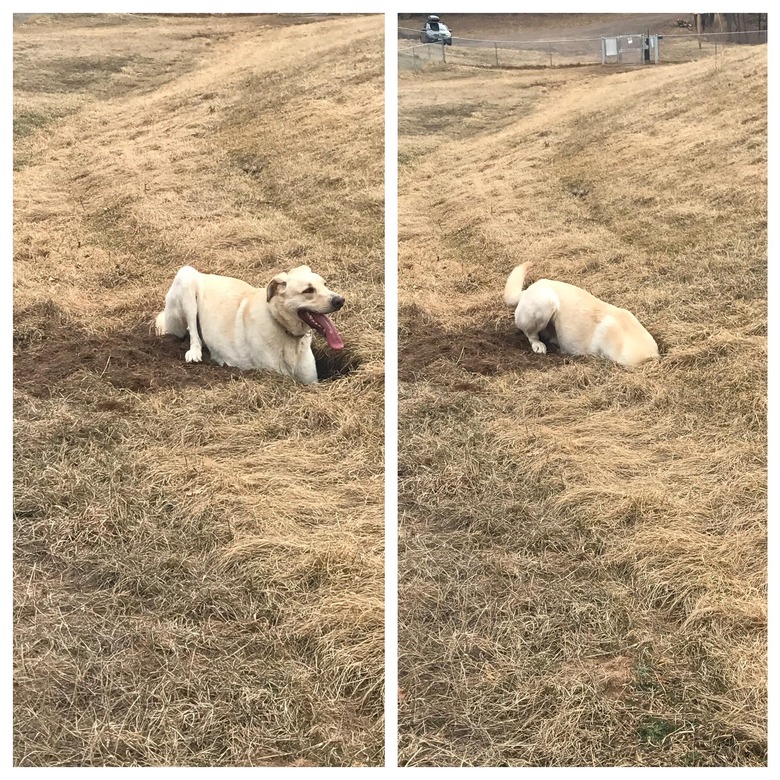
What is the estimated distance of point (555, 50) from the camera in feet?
11.4

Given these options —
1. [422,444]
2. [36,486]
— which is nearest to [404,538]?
[422,444]

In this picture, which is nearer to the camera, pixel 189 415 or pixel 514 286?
pixel 189 415

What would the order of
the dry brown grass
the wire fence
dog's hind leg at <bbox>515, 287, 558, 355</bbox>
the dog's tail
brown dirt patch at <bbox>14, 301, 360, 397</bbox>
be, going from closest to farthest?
the dry brown grass → brown dirt patch at <bbox>14, 301, 360, 397</bbox> → the wire fence → dog's hind leg at <bbox>515, 287, 558, 355</bbox> → the dog's tail

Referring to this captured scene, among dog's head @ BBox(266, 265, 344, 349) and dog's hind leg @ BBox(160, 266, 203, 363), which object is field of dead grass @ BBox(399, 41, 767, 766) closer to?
dog's head @ BBox(266, 265, 344, 349)

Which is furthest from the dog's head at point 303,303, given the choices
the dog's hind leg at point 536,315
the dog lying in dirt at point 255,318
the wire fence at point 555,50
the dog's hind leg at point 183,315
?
the wire fence at point 555,50

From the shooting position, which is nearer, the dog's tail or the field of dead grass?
the field of dead grass

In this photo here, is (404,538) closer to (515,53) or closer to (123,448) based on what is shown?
(123,448)

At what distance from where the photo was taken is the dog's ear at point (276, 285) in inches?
124

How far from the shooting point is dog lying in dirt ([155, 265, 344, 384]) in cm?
308

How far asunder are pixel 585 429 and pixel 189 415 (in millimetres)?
1537

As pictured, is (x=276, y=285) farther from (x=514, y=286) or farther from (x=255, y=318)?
(x=514, y=286)

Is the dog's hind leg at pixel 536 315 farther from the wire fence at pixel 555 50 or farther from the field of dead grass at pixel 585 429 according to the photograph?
the wire fence at pixel 555 50

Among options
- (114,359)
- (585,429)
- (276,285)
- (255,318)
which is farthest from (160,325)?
(585,429)

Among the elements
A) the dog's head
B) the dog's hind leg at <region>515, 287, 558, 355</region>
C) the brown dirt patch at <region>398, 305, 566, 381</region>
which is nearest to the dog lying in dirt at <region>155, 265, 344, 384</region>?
the dog's head
